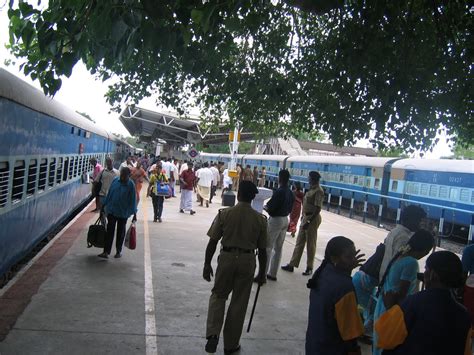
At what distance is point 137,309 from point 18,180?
→ 232 cm

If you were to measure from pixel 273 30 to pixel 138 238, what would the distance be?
16.3 ft

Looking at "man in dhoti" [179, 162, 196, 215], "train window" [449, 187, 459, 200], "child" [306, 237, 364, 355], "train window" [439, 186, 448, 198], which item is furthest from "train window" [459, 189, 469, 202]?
"child" [306, 237, 364, 355]

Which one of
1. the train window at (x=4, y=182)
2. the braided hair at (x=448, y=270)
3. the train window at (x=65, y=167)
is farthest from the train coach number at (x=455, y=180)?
the braided hair at (x=448, y=270)

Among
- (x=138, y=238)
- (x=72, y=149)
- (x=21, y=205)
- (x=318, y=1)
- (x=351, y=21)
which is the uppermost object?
(x=351, y=21)

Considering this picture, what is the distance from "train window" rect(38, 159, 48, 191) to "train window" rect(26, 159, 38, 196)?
469mm

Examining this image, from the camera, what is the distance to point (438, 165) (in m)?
19.5

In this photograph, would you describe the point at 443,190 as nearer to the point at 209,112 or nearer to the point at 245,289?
the point at 209,112

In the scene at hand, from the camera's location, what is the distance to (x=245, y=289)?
484 cm

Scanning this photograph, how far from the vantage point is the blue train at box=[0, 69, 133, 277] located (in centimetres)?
591

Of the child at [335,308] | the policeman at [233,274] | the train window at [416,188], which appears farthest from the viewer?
the train window at [416,188]

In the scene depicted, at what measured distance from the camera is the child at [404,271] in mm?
3996

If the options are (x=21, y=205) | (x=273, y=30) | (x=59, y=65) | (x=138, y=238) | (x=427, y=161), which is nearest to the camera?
(x=59, y=65)

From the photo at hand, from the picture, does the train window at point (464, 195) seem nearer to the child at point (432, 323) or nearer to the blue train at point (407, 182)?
the blue train at point (407, 182)

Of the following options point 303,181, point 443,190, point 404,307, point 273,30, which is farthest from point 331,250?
point 303,181
